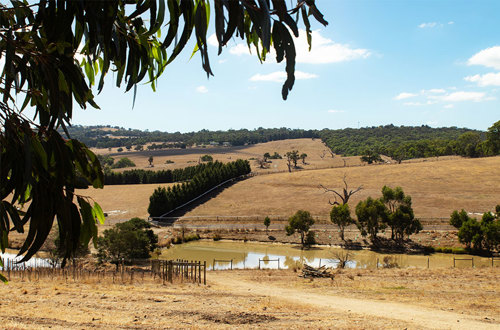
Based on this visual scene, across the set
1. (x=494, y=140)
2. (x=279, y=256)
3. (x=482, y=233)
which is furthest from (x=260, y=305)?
(x=494, y=140)

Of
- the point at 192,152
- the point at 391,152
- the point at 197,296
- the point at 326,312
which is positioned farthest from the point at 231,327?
the point at 192,152

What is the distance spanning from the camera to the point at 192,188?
2446 inches

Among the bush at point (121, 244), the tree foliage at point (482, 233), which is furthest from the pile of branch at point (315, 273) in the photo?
the tree foliage at point (482, 233)

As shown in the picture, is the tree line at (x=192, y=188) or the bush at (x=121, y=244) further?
the tree line at (x=192, y=188)

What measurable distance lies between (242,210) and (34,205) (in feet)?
179

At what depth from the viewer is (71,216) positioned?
3.06 m

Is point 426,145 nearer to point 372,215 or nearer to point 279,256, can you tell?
point 372,215

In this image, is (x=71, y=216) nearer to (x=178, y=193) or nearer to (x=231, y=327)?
(x=231, y=327)

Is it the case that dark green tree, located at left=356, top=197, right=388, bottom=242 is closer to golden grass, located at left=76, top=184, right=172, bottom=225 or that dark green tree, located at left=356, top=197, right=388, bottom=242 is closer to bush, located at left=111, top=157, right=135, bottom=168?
golden grass, located at left=76, top=184, right=172, bottom=225

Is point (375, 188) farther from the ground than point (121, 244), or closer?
farther from the ground

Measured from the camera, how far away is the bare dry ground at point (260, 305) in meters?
10.1

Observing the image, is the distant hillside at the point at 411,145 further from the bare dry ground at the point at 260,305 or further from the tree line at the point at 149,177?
the bare dry ground at the point at 260,305

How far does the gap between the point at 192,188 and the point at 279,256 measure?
94.9ft

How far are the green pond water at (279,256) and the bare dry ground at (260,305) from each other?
11675 mm
